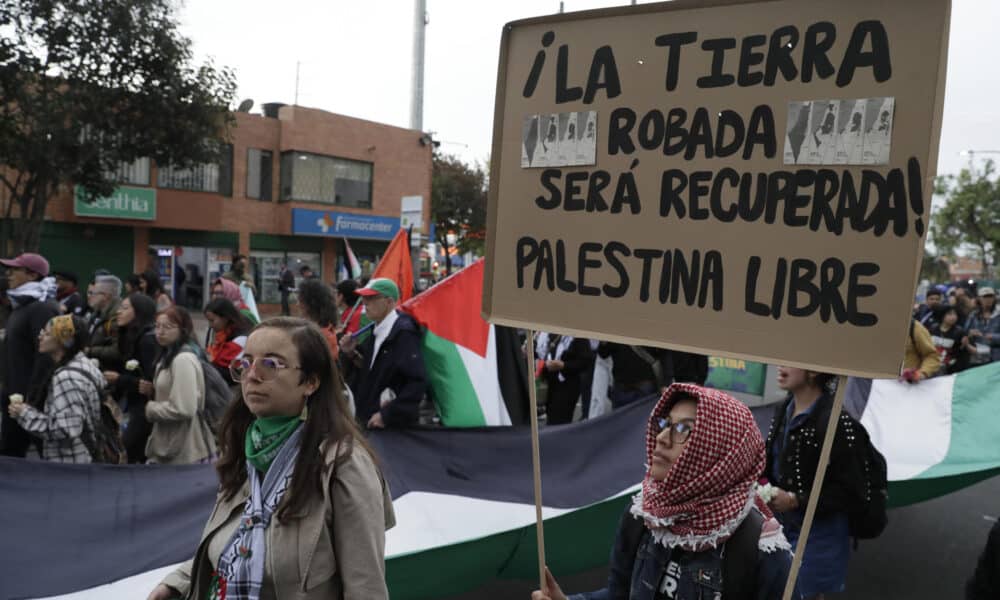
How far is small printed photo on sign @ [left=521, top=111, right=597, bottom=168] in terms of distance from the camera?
223 cm

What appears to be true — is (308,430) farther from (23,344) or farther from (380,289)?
(23,344)

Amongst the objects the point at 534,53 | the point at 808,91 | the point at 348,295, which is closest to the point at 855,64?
the point at 808,91

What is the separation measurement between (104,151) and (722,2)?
56.0 ft

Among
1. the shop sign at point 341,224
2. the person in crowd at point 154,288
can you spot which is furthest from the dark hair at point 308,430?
the shop sign at point 341,224

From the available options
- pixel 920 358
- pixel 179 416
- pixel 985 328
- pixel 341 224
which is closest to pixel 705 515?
A: pixel 179 416

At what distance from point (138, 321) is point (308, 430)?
4.27 meters

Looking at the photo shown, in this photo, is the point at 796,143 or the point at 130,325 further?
the point at 130,325

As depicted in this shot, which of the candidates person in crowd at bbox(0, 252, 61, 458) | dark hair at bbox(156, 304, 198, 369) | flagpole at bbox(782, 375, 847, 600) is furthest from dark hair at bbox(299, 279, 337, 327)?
flagpole at bbox(782, 375, 847, 600)

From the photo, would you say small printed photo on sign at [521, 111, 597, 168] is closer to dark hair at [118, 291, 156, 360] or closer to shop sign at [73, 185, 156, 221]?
dark hair at [118, 291, 156, 360]

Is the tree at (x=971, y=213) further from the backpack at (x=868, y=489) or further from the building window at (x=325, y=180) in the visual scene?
the backpack at (x=868, y=489)

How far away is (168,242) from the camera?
25.7m

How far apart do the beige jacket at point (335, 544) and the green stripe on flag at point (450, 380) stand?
3.42 m

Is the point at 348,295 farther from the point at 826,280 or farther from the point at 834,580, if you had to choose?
the point at 826,280

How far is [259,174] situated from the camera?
27891 mm
